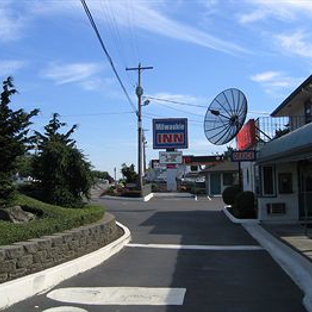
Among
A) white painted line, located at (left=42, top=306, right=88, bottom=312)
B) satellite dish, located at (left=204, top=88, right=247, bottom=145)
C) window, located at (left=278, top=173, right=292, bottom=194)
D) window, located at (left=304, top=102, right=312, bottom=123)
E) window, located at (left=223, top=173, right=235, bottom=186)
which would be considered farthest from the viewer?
window, located at (left=223, top=173, right=235, bottom=186)

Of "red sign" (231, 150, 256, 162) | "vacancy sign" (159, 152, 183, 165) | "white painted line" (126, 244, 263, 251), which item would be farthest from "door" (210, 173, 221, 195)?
"white painted line" (126, 244, 263, 251)

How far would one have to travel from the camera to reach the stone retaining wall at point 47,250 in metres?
9.56

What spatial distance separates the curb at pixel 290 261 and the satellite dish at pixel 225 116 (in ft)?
31.1

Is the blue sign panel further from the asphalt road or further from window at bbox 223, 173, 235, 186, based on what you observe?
the asphalt road

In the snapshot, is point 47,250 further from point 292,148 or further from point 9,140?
point 292,148

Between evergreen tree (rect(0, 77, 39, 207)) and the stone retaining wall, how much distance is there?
1.97 metres

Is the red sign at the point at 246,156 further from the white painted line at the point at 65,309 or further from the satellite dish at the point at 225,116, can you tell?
the white painted line at the point at 65,309

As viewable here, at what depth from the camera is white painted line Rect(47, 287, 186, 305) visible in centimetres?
938

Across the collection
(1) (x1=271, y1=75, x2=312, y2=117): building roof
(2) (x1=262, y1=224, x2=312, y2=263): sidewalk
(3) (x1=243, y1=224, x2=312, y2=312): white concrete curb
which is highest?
(1) (x1=271, y1=75, x2=312, y2=117): building roof

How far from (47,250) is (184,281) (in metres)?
2.65

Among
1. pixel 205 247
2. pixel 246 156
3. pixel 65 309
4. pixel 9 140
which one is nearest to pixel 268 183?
pixel 246 156

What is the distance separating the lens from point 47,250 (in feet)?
36.4

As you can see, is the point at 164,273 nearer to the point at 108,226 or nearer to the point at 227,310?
the point at 227,310

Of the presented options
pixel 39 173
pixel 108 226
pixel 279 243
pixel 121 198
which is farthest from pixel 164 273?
pixel 121 198
